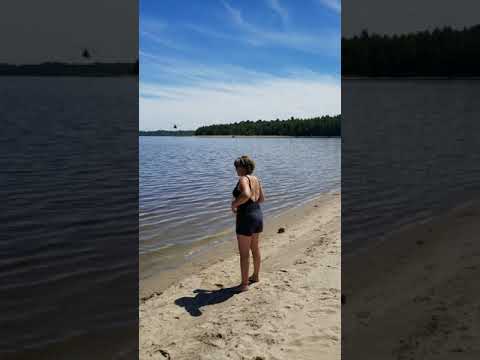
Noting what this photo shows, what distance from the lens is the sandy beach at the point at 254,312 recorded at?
3.09 metres

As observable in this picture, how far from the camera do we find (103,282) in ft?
15.4

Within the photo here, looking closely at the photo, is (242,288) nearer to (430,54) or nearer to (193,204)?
(193,204)

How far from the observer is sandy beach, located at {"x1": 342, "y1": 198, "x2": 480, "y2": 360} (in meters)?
2.82

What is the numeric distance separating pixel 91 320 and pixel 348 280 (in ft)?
9.13

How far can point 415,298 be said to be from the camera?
360cm

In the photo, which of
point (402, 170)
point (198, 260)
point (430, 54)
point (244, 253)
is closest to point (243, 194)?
point (244, 253)

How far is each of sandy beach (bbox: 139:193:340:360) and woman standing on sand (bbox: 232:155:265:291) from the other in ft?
1.43

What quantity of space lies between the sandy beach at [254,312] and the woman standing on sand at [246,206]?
436 millimetres

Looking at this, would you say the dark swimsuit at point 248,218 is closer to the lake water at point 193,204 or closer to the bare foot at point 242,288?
the bare foot at point 242,288

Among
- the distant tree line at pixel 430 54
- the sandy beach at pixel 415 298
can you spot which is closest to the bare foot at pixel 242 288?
the sandy beach at pixel 415 298

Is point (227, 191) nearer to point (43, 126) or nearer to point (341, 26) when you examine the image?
point (341, 26)

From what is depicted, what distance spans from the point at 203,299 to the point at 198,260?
1.56 m

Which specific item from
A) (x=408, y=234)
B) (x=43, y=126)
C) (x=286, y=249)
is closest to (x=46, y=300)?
(x=286, y=249)

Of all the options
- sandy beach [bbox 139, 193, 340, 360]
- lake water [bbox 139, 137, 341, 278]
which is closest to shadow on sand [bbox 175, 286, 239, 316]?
sandy beach [bbox 139, 193, 340, 360]
